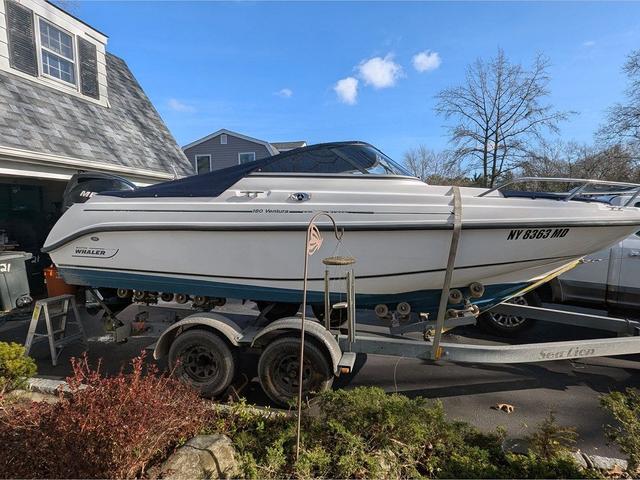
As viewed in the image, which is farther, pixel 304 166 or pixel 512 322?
pixel 512 322

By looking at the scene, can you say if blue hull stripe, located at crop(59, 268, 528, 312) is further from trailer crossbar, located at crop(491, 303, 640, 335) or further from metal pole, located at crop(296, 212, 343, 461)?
trailer crossbar, located at crop(491, 303, 640, 335)

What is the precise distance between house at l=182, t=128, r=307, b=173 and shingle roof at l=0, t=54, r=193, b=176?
43.5 ft

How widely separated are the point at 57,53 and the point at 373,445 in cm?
1034

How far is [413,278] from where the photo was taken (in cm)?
355

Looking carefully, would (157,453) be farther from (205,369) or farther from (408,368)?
(408,368)

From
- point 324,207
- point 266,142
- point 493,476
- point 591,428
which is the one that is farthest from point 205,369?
point 266,142

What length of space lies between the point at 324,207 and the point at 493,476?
2.37 metres

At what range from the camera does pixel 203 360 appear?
12.5 feet

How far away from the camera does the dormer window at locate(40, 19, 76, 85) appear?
26.7 feet

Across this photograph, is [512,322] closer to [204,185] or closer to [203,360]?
[203,360]

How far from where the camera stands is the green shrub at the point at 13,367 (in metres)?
3.34

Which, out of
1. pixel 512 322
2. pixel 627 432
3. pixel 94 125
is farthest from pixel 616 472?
pixel 94 125

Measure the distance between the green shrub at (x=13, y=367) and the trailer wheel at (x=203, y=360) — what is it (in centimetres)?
126

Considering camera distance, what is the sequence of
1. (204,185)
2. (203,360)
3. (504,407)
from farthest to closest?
(204,185) < (203,360) < (504,407)
